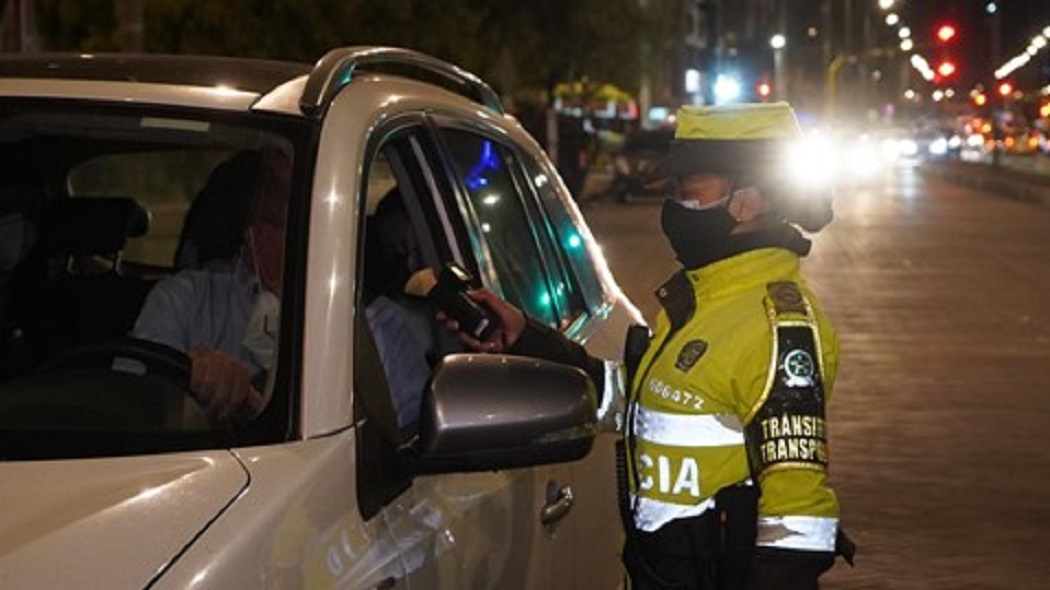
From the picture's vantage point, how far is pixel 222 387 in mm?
3826

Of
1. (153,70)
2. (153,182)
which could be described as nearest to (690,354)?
(153,70)

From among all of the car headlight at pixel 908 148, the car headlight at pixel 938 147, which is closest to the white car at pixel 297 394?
the car headlight at pixel 908 148

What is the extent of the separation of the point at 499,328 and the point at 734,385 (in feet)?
1.87

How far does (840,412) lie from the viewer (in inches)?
541

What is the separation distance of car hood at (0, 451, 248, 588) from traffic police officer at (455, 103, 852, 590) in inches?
42.2

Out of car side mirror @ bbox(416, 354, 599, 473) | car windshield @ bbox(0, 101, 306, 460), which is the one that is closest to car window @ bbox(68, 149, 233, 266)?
car windshield @ bbox(0, 101, 306, 460)

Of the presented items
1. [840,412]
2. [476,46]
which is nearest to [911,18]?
[476,46]

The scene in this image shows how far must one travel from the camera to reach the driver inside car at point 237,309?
12.5ft

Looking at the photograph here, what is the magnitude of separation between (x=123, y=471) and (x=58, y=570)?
15.1 inches

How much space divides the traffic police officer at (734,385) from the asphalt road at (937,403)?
470 centimetres

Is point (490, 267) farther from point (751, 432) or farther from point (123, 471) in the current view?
point (123, 471)

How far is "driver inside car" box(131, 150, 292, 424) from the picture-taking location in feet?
12.5

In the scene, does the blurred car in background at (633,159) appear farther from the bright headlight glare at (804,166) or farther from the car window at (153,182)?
the bright headlight glare at (804,166)

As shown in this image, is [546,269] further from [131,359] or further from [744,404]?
[131,359]
